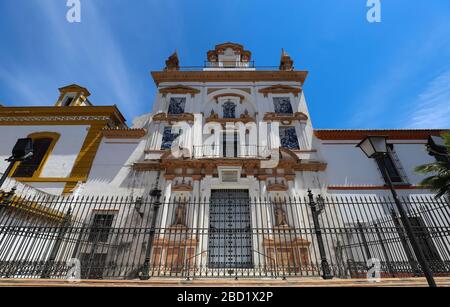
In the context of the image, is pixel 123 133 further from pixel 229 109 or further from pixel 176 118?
pixel 229 109

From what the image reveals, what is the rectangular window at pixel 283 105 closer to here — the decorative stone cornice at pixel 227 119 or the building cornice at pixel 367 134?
the decorative stone cornice at pixel 227 119

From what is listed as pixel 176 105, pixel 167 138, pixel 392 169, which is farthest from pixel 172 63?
pixel 392 169

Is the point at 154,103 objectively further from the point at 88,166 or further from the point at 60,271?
the point at 60,271

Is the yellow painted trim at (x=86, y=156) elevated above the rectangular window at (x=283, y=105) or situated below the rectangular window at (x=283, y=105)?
below

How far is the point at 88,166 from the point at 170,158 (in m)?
4.76

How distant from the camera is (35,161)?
39.7 ft

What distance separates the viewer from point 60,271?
7.01 metres

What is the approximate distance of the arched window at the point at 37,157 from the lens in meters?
11.7

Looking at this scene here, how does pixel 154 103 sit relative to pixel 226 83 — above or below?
below

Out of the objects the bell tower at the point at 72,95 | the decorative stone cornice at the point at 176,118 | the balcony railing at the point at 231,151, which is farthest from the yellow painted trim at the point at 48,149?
the balcony railing at the point at 231,151

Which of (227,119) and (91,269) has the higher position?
(227,119)

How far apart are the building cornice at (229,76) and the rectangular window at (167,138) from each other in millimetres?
4442

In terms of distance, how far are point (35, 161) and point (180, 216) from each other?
374 inches
